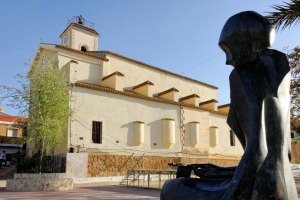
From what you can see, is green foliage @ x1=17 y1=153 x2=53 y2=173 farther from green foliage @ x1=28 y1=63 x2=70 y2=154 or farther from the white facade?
the white facade

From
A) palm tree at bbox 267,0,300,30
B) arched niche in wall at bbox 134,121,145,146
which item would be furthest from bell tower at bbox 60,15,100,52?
palm tree at bbox 267,0,300,30

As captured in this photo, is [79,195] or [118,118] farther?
[118,118]

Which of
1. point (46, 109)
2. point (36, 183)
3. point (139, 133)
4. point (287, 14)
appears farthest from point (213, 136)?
point (287, 14)

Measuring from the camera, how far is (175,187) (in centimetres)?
223

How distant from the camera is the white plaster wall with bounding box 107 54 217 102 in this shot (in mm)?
25094

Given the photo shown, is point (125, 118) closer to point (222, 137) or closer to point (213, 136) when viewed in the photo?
point (213, 136)

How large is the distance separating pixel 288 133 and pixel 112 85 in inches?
794

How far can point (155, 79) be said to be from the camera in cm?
2753

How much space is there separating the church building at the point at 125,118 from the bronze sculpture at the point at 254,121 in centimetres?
1661

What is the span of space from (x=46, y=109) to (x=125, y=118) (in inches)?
289

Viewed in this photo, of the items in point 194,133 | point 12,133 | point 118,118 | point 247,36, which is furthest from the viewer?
point 12,133

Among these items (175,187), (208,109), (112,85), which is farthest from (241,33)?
(208,109)

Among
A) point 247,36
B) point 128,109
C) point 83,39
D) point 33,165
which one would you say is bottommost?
point 33,165

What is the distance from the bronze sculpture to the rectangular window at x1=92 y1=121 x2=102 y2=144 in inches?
700
